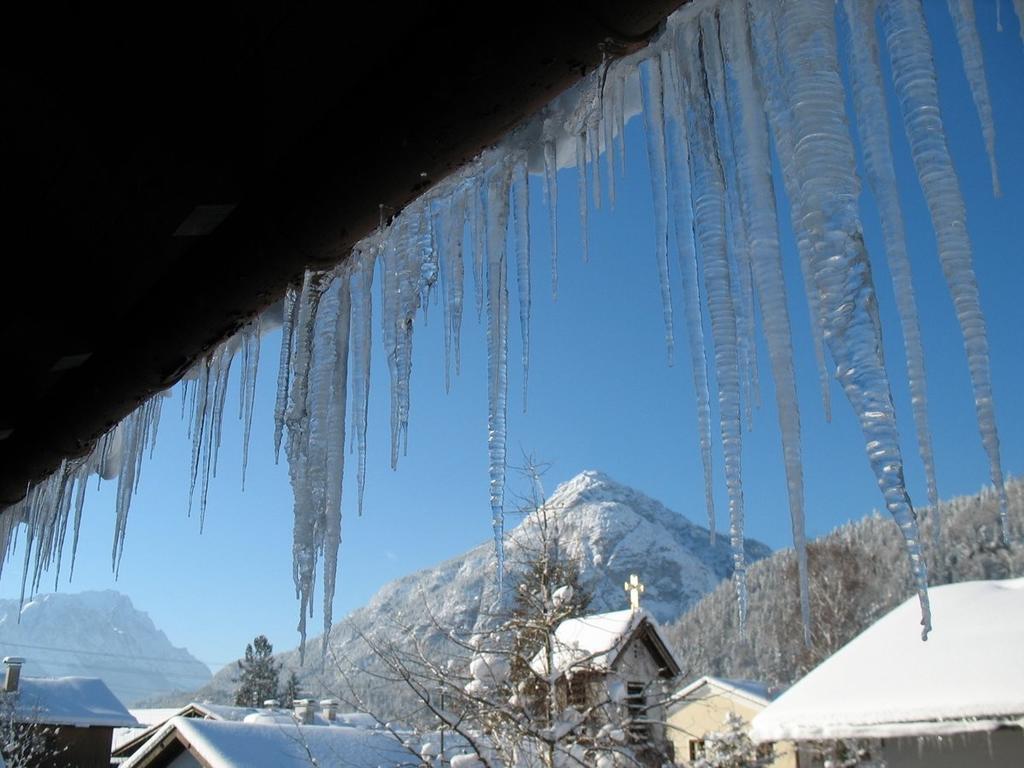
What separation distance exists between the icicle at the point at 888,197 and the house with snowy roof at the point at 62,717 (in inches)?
1046

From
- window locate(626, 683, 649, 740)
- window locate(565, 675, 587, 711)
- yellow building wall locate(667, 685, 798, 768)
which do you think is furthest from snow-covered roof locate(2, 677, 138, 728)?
window locate(565, 675, 587, 711)

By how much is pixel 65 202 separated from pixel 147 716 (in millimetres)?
48431

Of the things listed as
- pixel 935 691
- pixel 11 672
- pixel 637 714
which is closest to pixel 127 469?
pixel 935 691

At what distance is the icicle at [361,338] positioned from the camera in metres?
2.29

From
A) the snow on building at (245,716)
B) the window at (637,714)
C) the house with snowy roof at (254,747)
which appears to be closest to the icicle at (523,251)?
the window at (637,714)

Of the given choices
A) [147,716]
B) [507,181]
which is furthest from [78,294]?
[147,716]

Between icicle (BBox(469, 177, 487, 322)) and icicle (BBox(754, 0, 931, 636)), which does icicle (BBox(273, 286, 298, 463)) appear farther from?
icicle (BBox(754, 0, 931, 636))

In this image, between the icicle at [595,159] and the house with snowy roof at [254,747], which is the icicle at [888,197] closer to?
the icicle at [595,159]

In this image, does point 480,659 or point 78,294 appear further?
point 480,659

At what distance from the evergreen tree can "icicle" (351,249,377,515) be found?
53123 millimetres

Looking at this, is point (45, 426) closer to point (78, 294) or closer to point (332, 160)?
point (78, 294)

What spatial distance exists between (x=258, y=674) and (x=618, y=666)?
144ft

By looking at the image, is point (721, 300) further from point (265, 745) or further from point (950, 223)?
point (265, 745)

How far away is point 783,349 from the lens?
164cm
